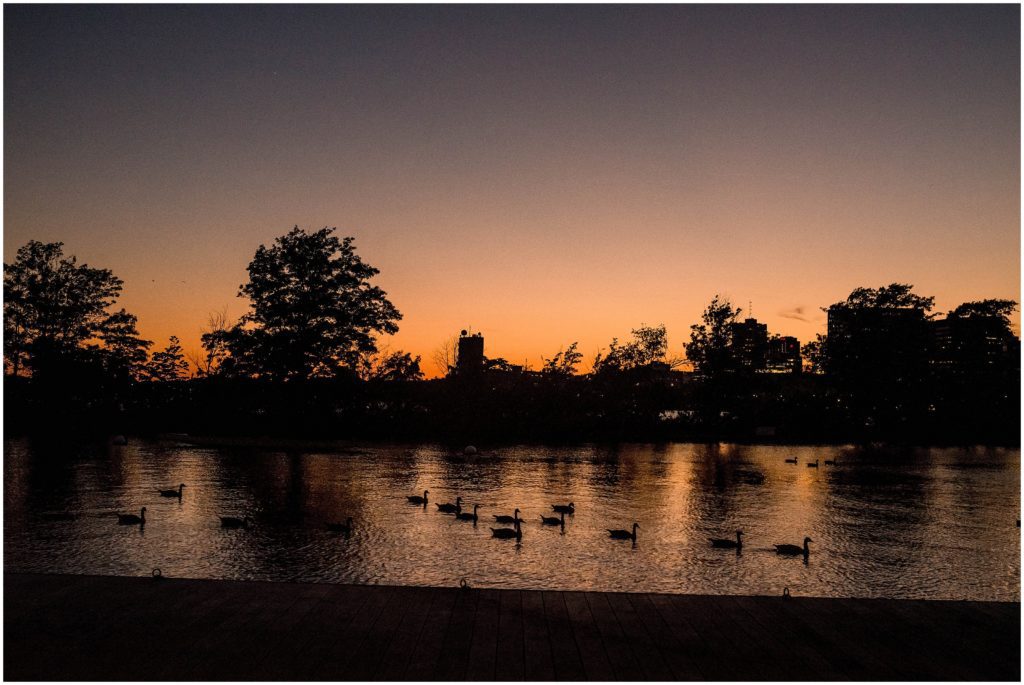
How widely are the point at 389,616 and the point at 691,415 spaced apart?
51.4 metres

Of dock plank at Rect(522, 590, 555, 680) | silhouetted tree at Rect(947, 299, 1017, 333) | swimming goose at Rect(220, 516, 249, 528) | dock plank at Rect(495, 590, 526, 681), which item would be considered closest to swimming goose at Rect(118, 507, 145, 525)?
swimming goose at Rect(220, 516, 249, 528)

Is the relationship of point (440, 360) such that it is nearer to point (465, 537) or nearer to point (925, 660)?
point (465, 537)

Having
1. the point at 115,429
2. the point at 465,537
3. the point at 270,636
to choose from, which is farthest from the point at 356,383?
the point at 270,636

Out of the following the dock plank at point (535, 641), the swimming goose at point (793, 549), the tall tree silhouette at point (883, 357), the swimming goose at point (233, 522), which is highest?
the tall tree silhouette at point (883, 357)

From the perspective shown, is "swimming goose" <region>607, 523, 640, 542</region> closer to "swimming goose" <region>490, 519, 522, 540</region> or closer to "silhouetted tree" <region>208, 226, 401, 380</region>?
"swimming goose" <region>490, 519, 522, 540</region>

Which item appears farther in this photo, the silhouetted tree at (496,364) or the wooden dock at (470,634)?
the silhouetted tree at (496,364)

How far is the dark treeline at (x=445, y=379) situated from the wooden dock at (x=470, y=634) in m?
38.8

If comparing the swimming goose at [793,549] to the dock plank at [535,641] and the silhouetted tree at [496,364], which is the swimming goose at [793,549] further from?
the silhouetted tree at [496,364]

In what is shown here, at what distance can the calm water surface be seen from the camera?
45.9 feet

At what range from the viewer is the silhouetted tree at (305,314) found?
160ft

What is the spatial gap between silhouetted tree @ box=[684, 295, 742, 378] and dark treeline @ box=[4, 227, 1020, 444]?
0.12 m

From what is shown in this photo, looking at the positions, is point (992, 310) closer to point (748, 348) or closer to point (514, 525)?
point (748, 348)

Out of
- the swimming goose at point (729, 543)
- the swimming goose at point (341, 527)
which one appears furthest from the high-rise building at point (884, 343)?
the swimming goose at point (341, 527)

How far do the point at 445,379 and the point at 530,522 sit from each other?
129 feet
